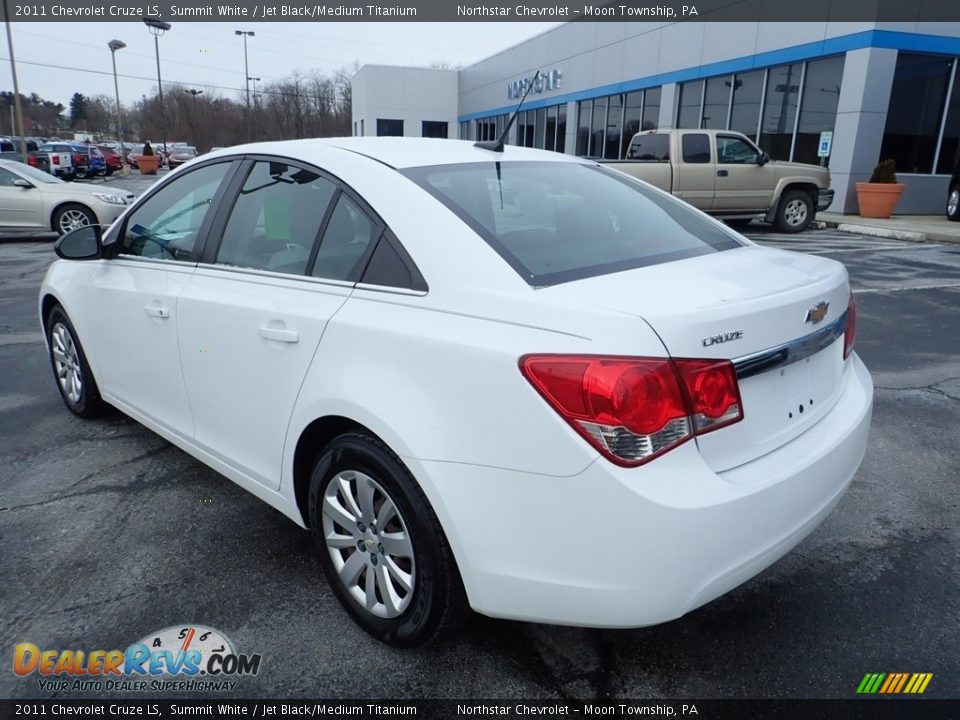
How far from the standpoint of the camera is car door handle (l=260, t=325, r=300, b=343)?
7.90 ft

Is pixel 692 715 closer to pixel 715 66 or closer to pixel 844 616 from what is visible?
pixel 844 616

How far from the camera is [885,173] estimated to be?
15.1 m

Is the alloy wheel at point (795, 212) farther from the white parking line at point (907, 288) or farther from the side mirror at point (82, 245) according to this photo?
the side mirror at point (82, 245)

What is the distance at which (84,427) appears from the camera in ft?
14.0

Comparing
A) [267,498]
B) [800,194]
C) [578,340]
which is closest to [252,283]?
[267,498]

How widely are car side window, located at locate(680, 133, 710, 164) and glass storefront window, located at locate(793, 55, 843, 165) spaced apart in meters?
4.86

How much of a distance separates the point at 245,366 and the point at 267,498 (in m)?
0.53

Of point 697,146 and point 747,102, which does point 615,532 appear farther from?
point 747,102

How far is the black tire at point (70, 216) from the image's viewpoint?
13.3 m

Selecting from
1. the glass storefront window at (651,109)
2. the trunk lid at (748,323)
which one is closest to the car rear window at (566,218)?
the trunk lid at (748,323)

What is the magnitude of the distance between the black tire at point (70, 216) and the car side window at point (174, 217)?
11.3 meters

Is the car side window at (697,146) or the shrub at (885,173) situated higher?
the car side window at (697,146)

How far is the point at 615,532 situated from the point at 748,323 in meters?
0.69

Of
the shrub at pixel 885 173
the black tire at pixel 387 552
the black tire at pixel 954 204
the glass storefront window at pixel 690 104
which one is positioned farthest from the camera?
the glass storefront window at pixel 690 104
